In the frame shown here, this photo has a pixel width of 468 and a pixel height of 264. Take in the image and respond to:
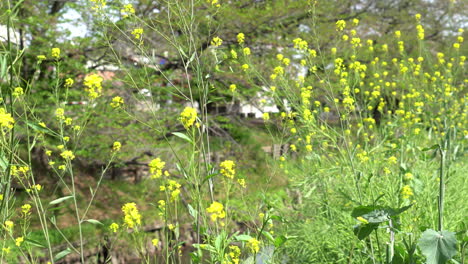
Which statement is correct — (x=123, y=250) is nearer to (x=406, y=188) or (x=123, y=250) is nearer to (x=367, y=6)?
(x=406, y=188)

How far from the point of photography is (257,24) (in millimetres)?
9641

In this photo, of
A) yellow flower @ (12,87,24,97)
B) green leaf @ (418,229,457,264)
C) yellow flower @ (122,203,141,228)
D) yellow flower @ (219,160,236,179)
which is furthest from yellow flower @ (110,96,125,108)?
green leaf @ (418,229,457,264)

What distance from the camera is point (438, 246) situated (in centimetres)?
151

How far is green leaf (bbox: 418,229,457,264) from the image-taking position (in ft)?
4.85

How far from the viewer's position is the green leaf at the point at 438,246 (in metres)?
1.48

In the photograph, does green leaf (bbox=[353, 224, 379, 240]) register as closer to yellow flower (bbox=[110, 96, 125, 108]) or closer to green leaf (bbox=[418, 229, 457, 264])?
green leaf (bbox=[418, 229, 457, 264])

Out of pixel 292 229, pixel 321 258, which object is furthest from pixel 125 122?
pixel 321 258

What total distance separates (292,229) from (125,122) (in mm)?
5223

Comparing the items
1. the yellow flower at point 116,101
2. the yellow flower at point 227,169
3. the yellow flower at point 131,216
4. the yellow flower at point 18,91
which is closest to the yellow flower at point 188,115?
the yellow flower at point 227,169

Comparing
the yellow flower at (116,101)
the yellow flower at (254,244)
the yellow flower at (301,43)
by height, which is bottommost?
the yellow flower at (254,244)

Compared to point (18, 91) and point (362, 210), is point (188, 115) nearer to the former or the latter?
point (362, 210)

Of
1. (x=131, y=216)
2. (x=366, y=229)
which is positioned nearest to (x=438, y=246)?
(x=366, y=229)

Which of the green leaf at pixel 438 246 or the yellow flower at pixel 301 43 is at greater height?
the yellow flower at pixel 301 43

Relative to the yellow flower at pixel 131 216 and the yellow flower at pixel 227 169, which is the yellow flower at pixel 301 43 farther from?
the yellow flower at pixel 131 216
